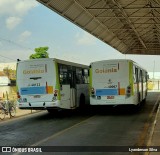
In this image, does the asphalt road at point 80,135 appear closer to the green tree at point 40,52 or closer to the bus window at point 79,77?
the bus window at point 79,77

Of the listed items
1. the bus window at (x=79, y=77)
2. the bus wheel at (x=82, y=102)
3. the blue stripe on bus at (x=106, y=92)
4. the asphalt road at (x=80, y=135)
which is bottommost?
the asphalt road at (x=80, y=135)

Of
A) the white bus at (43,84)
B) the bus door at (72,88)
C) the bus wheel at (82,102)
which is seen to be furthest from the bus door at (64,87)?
the bus wheel at (82,102)

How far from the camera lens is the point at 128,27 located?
115 ft

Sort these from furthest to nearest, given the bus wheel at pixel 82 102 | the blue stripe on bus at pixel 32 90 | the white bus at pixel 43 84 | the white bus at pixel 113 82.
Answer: the bus wheel at pixel 82 102
the white bus at pixel 113 82
the blue stripe on bus at pixel 32 90
the white bus at pixel 43 84

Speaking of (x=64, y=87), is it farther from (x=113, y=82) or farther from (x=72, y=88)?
(x=113, y=82)

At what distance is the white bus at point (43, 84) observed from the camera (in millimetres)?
18781

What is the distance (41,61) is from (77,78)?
3751mm

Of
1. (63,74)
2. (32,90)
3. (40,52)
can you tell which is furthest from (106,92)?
(40,52)

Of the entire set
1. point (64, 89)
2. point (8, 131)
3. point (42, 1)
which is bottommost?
point (8, 131)

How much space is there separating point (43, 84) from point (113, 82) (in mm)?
3950

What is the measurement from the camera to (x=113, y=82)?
812 inches

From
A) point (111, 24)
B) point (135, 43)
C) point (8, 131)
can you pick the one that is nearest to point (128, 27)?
point (111, 24)

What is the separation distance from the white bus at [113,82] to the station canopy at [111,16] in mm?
4489

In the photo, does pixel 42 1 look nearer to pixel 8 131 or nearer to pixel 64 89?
pixel 64 89
